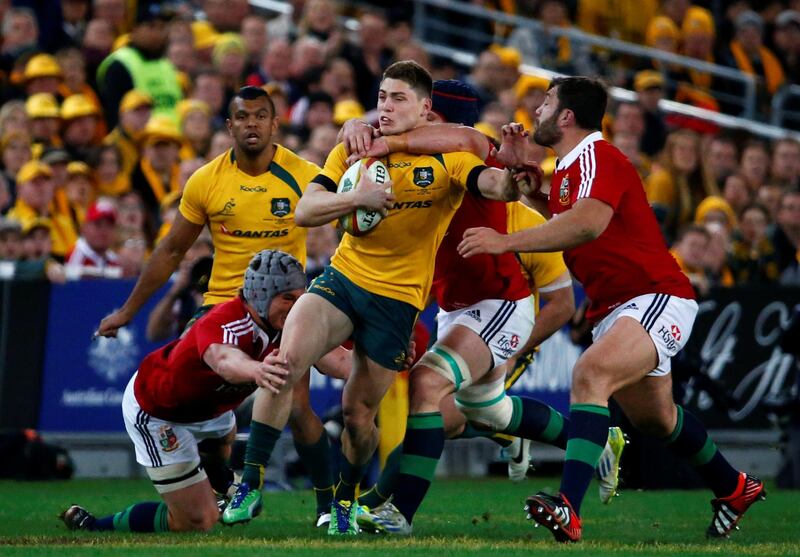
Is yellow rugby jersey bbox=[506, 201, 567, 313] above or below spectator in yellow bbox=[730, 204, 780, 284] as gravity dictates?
above

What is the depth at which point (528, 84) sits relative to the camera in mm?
18125

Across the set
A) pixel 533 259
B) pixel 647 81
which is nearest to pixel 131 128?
pixel 647 81

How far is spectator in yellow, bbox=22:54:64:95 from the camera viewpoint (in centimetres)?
1662

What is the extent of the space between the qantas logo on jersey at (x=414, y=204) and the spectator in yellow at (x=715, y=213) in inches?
293

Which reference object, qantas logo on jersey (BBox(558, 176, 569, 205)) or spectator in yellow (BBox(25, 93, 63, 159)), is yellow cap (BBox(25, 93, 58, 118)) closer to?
spectator in yellow (BBox(25, 93, 63, 159))

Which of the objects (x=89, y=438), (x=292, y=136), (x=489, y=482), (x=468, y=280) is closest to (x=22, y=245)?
(x=89, y=438)

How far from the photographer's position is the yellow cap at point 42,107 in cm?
1606

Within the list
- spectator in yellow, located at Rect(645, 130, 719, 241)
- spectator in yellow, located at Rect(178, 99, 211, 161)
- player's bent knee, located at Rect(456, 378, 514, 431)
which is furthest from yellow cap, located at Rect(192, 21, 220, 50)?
player's bent knee, located at Rect(456, 378, 514, 431)

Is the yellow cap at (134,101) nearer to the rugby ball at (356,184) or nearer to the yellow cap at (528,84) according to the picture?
the yellow cap at (528,84)

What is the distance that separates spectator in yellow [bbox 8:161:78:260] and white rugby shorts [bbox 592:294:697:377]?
24.1 feet

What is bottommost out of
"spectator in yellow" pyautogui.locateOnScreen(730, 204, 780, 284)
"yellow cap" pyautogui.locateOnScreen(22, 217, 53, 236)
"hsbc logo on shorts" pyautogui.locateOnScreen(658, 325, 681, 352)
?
"yellow cap" pyautogui.locateOnScreen(22, 217, 53, 236)

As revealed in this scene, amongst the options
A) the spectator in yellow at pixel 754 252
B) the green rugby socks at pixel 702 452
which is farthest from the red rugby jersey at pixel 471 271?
the spectator in yellow at pixel 754 252

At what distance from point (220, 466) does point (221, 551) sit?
2.26 m

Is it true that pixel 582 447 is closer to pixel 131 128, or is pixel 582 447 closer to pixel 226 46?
pixel 131 128
